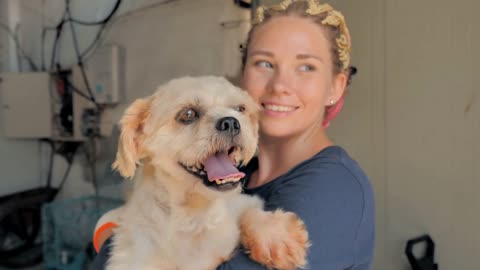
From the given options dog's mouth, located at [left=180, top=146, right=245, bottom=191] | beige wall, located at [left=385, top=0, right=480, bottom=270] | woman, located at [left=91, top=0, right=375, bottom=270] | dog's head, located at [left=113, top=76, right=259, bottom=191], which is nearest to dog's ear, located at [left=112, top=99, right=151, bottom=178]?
dog's head, located at [left=113, top=76, right=259, bottom=191]

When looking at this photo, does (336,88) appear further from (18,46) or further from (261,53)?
(18,46)

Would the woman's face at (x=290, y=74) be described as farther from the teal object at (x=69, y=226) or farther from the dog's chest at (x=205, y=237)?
the teal object at (x=69, y=226)

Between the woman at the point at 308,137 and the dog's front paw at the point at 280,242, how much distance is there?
0.02m

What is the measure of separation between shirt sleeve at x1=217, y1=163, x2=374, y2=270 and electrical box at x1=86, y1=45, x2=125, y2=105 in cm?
212

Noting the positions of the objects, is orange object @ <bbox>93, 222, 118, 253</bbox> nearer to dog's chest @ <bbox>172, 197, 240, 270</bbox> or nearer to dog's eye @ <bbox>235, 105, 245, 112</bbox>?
dog's chest @ <bbox>172, 197, 240, 270</bbox>

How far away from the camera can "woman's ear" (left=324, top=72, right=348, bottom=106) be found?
3.87 feet

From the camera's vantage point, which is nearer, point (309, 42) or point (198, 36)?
point (309, 42)

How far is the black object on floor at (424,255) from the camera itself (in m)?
1.58

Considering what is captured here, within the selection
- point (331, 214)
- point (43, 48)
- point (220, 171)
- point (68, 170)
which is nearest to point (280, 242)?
point (331, 214)

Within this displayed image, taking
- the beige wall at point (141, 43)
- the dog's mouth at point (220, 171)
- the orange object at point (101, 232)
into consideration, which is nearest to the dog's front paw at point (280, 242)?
the dog's mouth at point (220, 171)

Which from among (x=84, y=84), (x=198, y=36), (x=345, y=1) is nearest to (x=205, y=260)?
(x=345, y=1)

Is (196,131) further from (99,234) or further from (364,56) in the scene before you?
(364,56)

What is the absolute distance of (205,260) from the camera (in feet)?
2.97

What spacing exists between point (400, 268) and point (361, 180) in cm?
95
